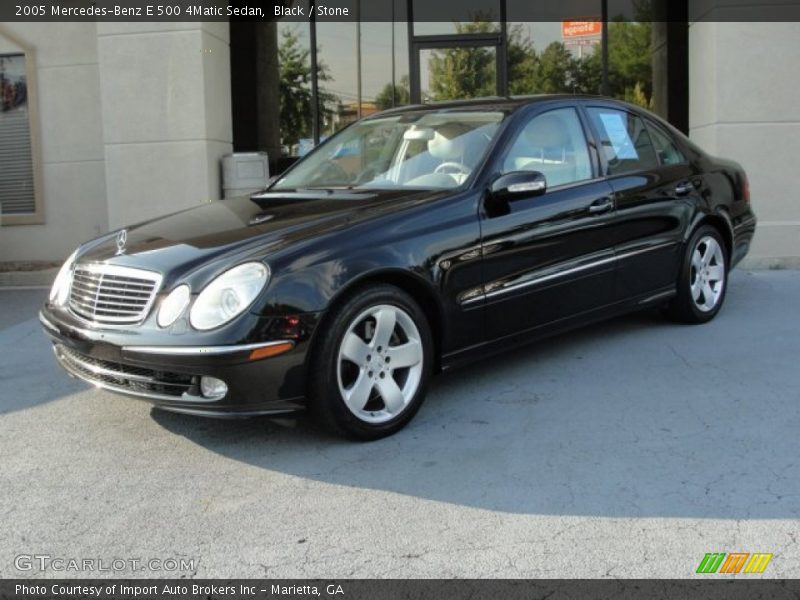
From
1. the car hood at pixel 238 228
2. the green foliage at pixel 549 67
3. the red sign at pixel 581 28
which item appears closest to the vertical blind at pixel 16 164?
the green foliage at pixel 549 67

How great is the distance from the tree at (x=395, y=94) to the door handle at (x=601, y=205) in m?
6.70

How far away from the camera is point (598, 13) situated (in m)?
11.7

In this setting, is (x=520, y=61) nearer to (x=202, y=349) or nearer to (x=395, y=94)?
(x=395, y=94)

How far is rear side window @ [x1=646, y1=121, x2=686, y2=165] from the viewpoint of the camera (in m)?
6.04

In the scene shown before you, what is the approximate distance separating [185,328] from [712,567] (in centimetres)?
227

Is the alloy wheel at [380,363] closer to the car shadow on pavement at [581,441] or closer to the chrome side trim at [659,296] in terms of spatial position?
the car shadow on pavement at [581,441]

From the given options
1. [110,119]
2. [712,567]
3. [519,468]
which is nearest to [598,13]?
[110,119]

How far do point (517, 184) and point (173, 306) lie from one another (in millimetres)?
1894

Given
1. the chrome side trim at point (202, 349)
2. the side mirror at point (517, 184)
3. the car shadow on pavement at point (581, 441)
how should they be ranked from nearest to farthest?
the car shadow on pavement at point (581, 441)
the chrome side trim at point (202, 349)
the side mirror at point (517, 184)

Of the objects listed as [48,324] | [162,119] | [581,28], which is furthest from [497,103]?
[581,28]

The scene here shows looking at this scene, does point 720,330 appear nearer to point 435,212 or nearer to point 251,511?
point 435,212

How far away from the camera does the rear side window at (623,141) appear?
5562mm

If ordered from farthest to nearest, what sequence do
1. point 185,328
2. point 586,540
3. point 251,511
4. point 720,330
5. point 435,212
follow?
point 720,330 < point 435,212 < point 185,328 < point 251,511 < point 586,540

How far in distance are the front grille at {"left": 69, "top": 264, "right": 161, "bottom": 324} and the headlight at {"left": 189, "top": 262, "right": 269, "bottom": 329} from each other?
0.27 m
